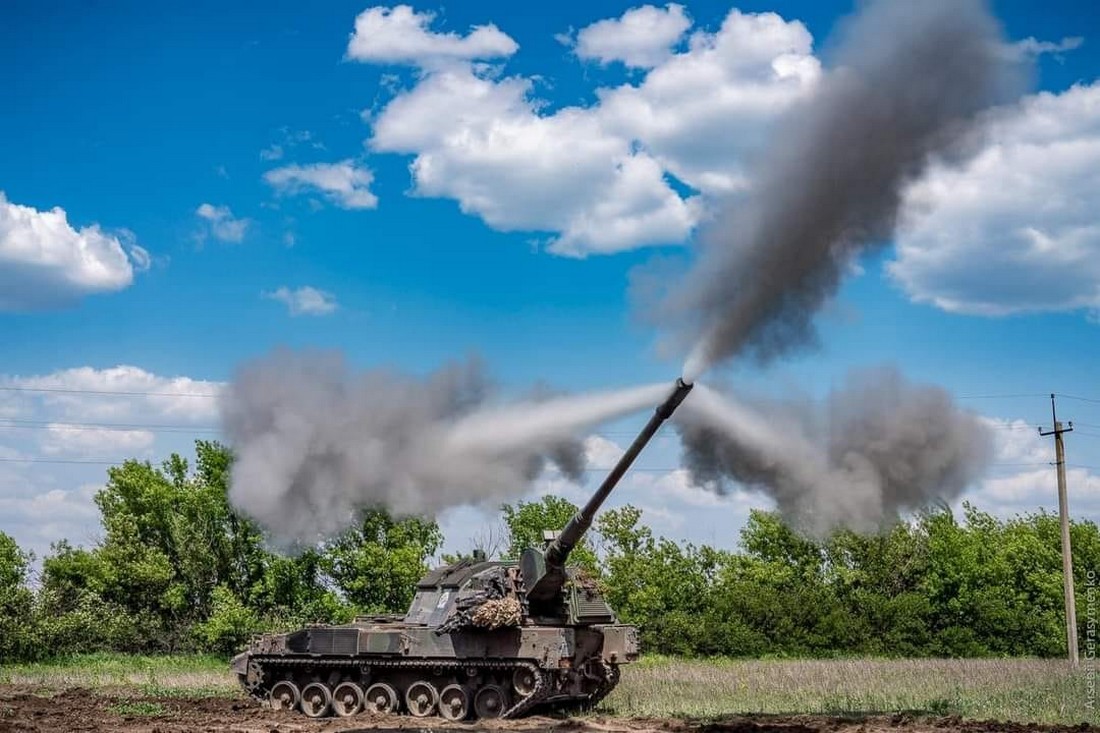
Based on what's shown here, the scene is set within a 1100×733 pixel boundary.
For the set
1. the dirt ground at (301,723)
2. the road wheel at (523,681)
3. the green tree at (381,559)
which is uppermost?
the green tree at (381,559)

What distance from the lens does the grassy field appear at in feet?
67.2

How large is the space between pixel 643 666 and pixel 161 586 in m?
20.5

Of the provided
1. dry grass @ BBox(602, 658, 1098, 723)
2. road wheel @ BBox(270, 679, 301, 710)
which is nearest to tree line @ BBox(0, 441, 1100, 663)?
dry grass @ BBox(602, 658, 1098, 723)

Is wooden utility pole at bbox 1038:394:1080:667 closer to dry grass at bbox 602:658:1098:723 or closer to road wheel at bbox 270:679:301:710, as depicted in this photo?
dry grass at bbox 602:658:1098:723

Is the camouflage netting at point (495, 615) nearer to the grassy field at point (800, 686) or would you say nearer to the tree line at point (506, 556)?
the grassy field at point (800, 686)

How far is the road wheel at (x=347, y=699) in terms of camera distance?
2270cm

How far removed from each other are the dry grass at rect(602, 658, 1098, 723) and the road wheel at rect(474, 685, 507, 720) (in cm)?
218

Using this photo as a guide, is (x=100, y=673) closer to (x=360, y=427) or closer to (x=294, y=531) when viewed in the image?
(x=294, y=531)

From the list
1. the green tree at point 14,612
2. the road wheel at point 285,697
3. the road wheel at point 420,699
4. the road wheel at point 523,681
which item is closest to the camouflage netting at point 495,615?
the road wheel at point 523,681

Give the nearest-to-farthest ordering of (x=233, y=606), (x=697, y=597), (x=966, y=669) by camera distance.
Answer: (x=966, y=669)
(x=233, y=606)
(x=697, y=597)

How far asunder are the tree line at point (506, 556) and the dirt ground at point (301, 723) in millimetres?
19436

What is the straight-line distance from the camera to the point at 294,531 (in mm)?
24656

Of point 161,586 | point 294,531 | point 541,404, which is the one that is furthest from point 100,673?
point 541,404

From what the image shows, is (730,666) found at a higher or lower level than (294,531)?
lower
